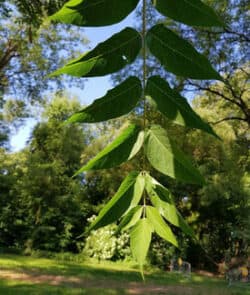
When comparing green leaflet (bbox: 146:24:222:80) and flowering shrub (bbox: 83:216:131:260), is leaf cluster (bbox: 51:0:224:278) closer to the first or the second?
green leaflet (bbox: 146:24:222:80)

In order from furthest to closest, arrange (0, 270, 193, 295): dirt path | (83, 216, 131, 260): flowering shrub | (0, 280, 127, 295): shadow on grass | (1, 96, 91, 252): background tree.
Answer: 1. (1, 96, 91, 252): background tree
2. (83, 216, 131, 260): flowering shrub
3. (0, 270, 193, 295): dirt path
4. (0, 280, 127, 295): shadow on grass

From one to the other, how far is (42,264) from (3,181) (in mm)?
3859

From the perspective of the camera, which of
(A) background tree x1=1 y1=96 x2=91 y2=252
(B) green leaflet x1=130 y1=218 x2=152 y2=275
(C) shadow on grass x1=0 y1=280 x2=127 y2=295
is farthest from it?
(A) background tree x1=1 y1=96 x2=91 y2=252

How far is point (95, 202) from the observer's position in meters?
12.0

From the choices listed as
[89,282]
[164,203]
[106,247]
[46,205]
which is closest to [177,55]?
[164,203]

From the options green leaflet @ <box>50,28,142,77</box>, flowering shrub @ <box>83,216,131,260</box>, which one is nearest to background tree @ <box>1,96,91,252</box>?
flowering shrub @ <box>83,216,131,260</box>

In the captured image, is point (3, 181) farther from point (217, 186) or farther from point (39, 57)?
point (217, 186)

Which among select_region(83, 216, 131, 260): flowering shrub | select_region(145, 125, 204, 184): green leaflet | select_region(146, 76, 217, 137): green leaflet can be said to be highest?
select_region(146, 76, 217, 137): green leaflet

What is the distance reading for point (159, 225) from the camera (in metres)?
0.39

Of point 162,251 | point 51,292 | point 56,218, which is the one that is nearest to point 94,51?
point 51,292

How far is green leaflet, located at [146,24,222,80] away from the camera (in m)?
0.38

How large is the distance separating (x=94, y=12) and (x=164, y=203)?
8.2 inches

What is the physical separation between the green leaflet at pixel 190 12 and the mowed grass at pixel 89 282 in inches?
238

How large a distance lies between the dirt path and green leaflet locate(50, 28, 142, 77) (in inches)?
256
